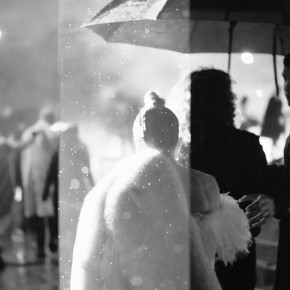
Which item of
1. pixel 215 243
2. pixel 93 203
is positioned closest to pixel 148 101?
pixel 93 203

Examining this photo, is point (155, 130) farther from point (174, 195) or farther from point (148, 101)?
point (174, 195)

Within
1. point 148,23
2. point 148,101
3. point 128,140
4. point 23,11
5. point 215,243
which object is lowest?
point 215,243

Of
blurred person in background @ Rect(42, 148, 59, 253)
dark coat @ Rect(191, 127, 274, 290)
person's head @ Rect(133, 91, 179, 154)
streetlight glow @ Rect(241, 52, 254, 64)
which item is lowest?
blurred person in background @ Rect(42, 148, 59, 253)

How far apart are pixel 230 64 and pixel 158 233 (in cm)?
83

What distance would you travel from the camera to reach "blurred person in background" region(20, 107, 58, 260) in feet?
18.3

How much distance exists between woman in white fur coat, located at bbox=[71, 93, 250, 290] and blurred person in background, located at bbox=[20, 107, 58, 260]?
269 cm

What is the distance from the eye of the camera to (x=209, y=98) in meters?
2.71

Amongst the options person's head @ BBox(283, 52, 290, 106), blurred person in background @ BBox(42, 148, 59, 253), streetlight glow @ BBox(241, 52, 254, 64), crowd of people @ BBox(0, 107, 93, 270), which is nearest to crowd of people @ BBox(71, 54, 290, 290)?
person's head @ BBox(283, 52, 290, 106)

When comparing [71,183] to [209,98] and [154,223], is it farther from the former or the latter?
[209,98]

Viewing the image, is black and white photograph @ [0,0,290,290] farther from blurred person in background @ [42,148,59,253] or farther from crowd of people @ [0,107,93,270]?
blurred person in background @ [42,148,59,253]

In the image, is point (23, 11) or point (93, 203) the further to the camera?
point (23, 11)

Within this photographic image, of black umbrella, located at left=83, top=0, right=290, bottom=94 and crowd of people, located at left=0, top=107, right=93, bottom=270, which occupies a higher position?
black umbrella, located at left=83, top=0, right=290, bottom=94

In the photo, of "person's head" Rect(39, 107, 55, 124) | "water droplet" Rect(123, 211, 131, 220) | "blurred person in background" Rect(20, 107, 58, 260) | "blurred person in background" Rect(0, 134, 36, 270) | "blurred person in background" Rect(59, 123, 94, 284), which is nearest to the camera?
"water droplet" Rect(123, 211, 131, 220)

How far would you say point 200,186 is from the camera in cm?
272
